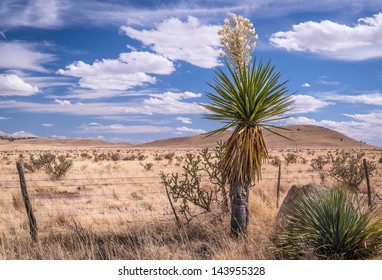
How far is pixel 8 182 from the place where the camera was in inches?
757

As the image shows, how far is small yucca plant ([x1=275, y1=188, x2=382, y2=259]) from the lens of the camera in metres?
6.73

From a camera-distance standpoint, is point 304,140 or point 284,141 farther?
point 284,141

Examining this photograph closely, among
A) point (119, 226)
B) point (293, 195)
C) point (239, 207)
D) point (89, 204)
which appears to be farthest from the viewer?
point (89, 204)

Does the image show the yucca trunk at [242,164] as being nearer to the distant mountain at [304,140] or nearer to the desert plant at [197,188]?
the desert plant at [197,188]

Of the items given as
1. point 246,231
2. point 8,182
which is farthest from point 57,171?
point 246,231

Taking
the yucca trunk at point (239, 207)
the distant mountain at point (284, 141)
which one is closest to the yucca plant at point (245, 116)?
the yucca trunk at point (239, 207)

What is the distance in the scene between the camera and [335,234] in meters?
6.76

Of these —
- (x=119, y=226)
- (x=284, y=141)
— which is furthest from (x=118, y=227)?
(x=284, y=141)

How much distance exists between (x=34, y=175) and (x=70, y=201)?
9008 mm

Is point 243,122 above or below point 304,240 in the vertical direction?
above

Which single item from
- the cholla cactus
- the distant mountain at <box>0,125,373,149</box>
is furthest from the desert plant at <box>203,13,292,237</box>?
the distant mountain at <box>0,125,373,149</box>

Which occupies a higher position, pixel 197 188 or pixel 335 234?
pixel 197 188

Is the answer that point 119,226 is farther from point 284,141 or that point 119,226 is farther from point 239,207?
point 284,141
